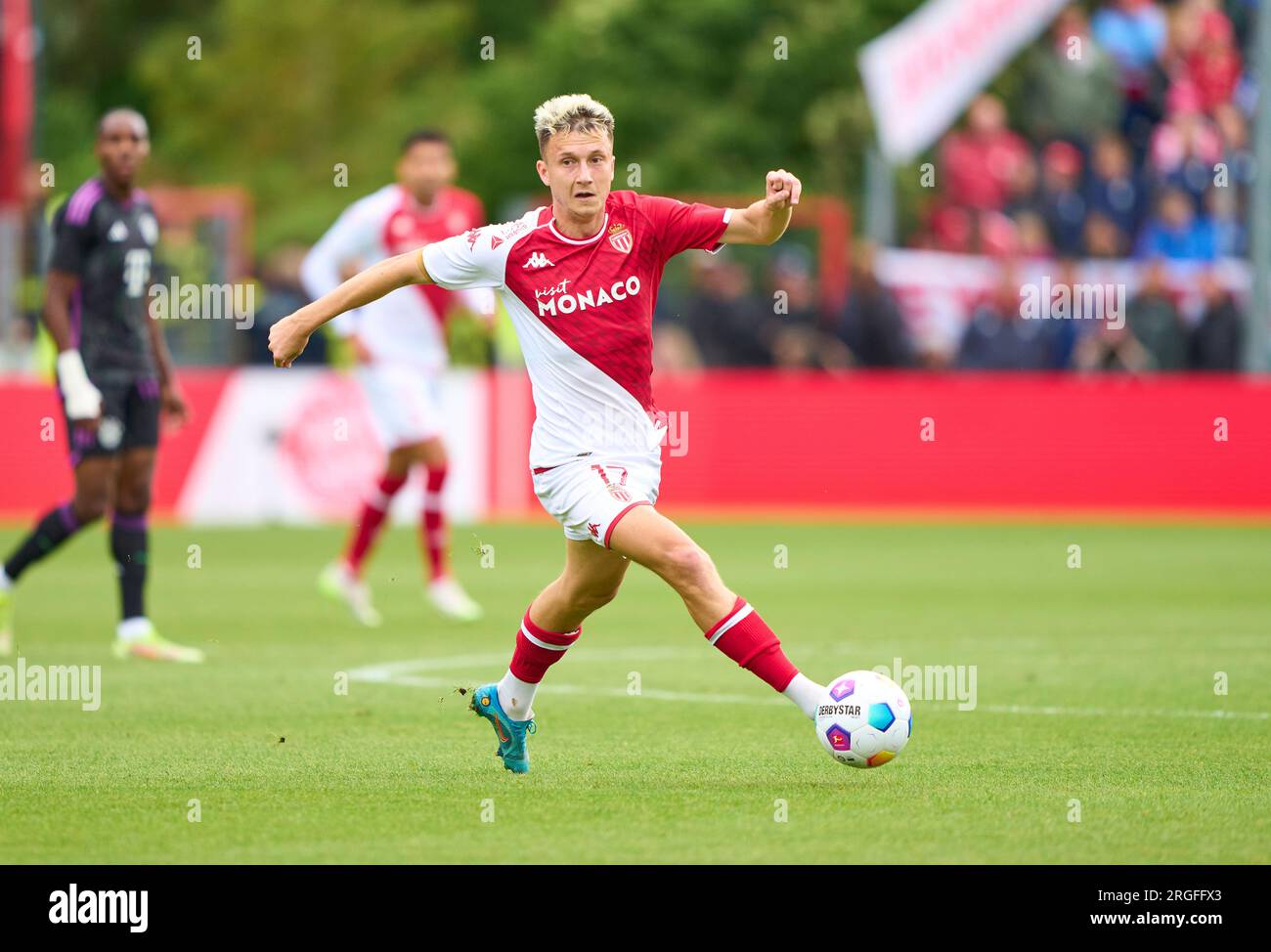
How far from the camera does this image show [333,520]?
2036 cm

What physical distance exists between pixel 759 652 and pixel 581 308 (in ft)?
4.44

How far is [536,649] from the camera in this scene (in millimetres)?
7727

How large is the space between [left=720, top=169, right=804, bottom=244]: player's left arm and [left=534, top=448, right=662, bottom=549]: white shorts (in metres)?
0.82

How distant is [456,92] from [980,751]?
42442mm

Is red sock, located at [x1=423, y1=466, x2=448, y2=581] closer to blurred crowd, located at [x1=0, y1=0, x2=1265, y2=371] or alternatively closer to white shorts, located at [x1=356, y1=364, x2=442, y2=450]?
white shorts, located at [x1=356, y1=364, x2=442, y2=450]

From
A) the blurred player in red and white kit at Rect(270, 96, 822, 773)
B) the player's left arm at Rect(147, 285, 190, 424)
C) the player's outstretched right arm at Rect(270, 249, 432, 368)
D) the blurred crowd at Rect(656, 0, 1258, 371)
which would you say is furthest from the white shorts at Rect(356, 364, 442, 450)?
the blurred crowd at Rect(656, 0, 1258, 371)

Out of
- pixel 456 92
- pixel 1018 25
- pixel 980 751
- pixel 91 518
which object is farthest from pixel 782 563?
pixel 456 92

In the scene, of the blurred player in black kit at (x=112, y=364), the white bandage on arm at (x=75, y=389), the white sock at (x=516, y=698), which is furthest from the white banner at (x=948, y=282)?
the white sock at (x=516, y=698)

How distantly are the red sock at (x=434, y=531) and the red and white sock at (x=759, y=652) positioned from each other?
6.45 meters

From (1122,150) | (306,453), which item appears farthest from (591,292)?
(1122,150)

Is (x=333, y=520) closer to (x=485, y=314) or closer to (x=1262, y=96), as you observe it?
(x=485, y=314)

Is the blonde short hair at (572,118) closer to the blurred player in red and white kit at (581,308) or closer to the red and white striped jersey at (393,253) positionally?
the blurred player in red and white kit at (581,308)

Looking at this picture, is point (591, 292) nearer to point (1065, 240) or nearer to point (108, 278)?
point (108, 278)
